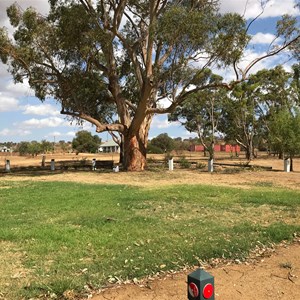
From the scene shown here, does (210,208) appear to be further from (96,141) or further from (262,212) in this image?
(96,141)

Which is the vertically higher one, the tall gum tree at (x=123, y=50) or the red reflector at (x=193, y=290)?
the tall gum tree at (x=123, y=50)

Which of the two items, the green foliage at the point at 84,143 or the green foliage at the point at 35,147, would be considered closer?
the green foliage at the point at 35,147

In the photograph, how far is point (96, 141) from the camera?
96.1 metres

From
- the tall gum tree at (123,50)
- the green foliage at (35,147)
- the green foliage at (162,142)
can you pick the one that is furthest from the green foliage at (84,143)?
the tall gum tree at (123,50)

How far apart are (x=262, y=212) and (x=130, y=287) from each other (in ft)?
18.8

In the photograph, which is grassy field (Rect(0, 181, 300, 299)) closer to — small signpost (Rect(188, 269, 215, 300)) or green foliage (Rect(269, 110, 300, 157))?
small signpost (Rect(188, 269, 215, 300))

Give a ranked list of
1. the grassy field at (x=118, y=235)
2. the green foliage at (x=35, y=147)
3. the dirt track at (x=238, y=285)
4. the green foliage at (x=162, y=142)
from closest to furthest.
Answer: the dirt track at (x=238, y=285) < the grassy field at (x=118, y=235) < the green foliage at (x=35, y=147) < the green foliage at (x=162, y=142)

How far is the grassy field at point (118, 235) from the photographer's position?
5.29 metres

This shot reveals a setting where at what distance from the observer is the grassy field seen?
5.29 metres

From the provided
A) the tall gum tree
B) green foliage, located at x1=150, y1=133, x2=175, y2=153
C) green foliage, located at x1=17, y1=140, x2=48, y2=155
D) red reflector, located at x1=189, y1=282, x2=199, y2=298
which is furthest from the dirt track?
green foliage, located at x1=150, y1=133, x2=175, y2=153

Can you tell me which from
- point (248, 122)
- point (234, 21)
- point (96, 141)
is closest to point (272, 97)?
point (248, 122)

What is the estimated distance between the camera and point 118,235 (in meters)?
7.27

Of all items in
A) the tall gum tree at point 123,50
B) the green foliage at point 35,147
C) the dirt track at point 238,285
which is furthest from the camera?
the green foliage at point 35,147

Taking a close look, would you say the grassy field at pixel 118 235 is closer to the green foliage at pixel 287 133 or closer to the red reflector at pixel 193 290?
the red reflector at pixel 193 290
